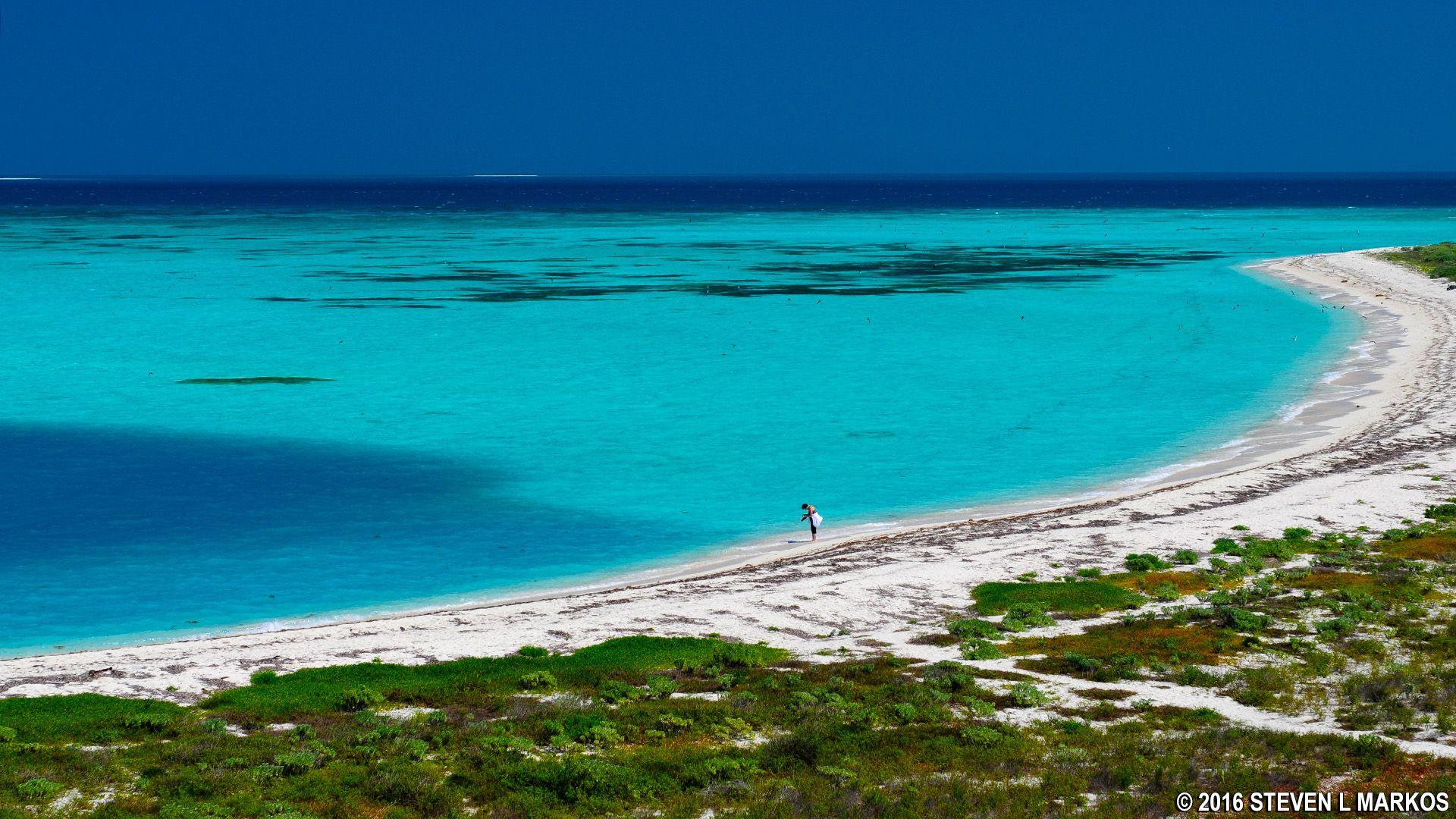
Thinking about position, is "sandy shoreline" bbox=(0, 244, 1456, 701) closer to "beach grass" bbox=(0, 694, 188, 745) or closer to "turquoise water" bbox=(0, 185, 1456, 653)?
"beach grass" bbox=(0, 694, 188, 745)

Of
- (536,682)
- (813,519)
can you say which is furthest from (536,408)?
(536,682)

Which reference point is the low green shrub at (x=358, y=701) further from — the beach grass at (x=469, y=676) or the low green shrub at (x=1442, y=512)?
the low green shrub at (x=1442, y=512)

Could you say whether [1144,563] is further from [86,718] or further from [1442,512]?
[86,718]

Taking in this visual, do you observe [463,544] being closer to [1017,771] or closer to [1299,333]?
[1017,771]

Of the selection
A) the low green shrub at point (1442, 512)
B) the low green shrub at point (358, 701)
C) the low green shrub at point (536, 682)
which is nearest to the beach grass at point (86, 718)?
the low green shrub at point (358, 701)

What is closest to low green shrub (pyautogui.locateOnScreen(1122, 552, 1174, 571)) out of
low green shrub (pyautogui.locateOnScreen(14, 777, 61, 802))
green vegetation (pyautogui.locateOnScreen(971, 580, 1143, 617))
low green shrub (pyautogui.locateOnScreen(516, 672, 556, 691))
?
A: green vegetation (pyautogui.locateOnScreen(971, 580, 1143, 617))

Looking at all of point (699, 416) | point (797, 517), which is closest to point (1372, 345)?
point (699, 416)
